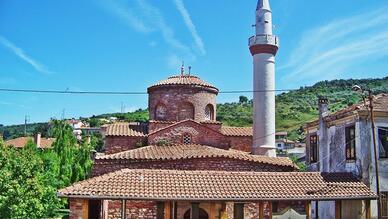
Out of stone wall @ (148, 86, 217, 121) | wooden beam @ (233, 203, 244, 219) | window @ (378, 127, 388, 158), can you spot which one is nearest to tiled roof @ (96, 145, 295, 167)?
wooden beam @ (233, 203, 244, 219)

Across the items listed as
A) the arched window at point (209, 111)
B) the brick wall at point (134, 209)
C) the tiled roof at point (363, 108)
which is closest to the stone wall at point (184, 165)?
the brick wall at point (134, 209)

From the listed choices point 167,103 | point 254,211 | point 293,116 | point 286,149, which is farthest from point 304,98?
point 254,211

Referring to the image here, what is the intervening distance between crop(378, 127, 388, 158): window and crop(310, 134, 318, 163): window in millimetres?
3709

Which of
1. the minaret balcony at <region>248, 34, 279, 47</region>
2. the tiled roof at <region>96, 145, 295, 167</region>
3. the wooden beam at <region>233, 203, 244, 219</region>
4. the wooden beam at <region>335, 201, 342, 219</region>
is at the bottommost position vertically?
the wooden beam at <region>233, 203, 244, 219</region>

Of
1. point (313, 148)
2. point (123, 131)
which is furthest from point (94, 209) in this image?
point (313, 148)

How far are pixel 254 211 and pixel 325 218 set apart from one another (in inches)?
111

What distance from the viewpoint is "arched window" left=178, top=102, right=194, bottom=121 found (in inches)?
969

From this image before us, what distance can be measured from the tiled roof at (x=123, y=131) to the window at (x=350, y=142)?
34.4ft

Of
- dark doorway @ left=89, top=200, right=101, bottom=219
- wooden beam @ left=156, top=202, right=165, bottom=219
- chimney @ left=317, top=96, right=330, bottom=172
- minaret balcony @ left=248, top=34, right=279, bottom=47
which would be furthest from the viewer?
minaret balcony @ left=248, top=34, right=279, bottom=47

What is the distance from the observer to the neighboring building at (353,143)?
1582 centimetres

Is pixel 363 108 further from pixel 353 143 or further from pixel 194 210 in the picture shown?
pixel 194 210

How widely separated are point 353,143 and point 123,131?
1179 centimetres

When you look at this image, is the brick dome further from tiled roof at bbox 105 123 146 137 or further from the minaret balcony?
the minaret balcony

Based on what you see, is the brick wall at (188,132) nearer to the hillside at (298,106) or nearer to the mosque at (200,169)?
the mosque at (200,169)
